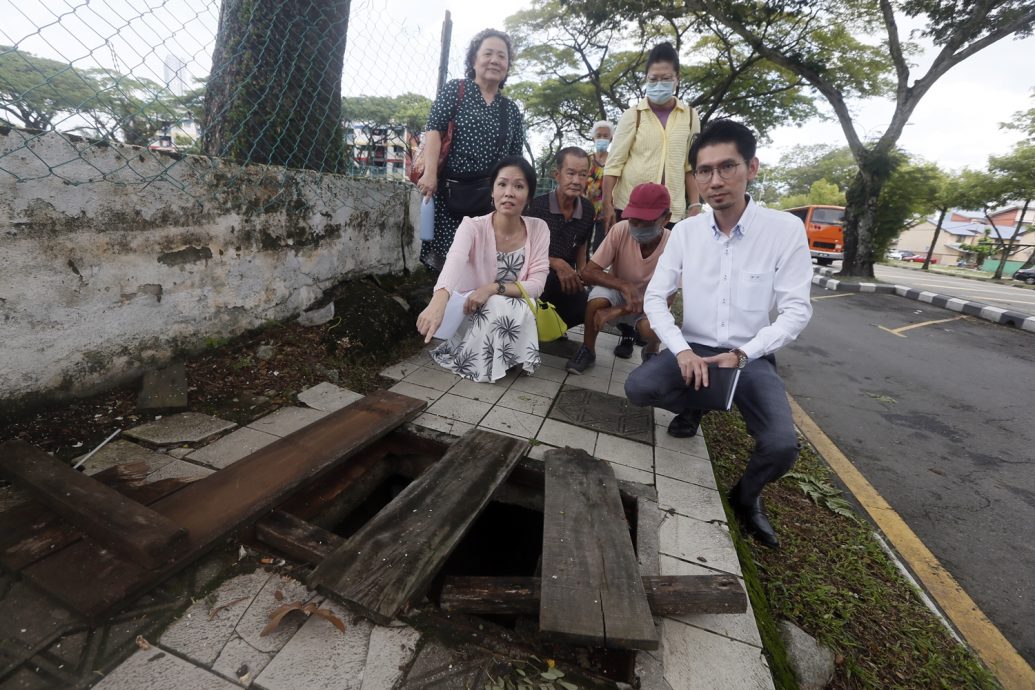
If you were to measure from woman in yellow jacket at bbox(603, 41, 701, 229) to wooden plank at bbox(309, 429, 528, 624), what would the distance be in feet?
9.46

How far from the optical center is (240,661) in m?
1.24

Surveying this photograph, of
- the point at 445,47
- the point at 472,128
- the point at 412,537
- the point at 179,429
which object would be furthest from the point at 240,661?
the point at 445,47

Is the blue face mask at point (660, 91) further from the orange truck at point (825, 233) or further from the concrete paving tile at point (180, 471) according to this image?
the orange truck at point (825, 233)

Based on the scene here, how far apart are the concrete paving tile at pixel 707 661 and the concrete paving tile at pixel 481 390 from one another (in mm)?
1699

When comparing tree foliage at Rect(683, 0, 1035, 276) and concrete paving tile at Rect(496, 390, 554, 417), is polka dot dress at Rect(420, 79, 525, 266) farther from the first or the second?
tree foliage at Rect(683, 0, 1035, 276)

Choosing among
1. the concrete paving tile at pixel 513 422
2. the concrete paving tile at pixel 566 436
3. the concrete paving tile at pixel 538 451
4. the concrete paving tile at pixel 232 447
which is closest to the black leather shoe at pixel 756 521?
the concrete paving tile at pixel 566 436

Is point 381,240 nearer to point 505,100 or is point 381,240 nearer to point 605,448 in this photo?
point 505,100

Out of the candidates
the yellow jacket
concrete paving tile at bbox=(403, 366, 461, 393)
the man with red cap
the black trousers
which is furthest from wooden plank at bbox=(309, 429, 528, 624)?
the yellow jacket

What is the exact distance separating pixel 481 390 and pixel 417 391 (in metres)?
0.42

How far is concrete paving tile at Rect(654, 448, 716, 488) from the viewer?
7.85 ft

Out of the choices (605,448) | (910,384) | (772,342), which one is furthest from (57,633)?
(910,384)

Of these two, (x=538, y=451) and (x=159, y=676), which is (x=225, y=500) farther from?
(x=538, y=451)

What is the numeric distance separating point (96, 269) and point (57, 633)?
65.7 inches

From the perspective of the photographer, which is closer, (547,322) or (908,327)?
(547,322)
